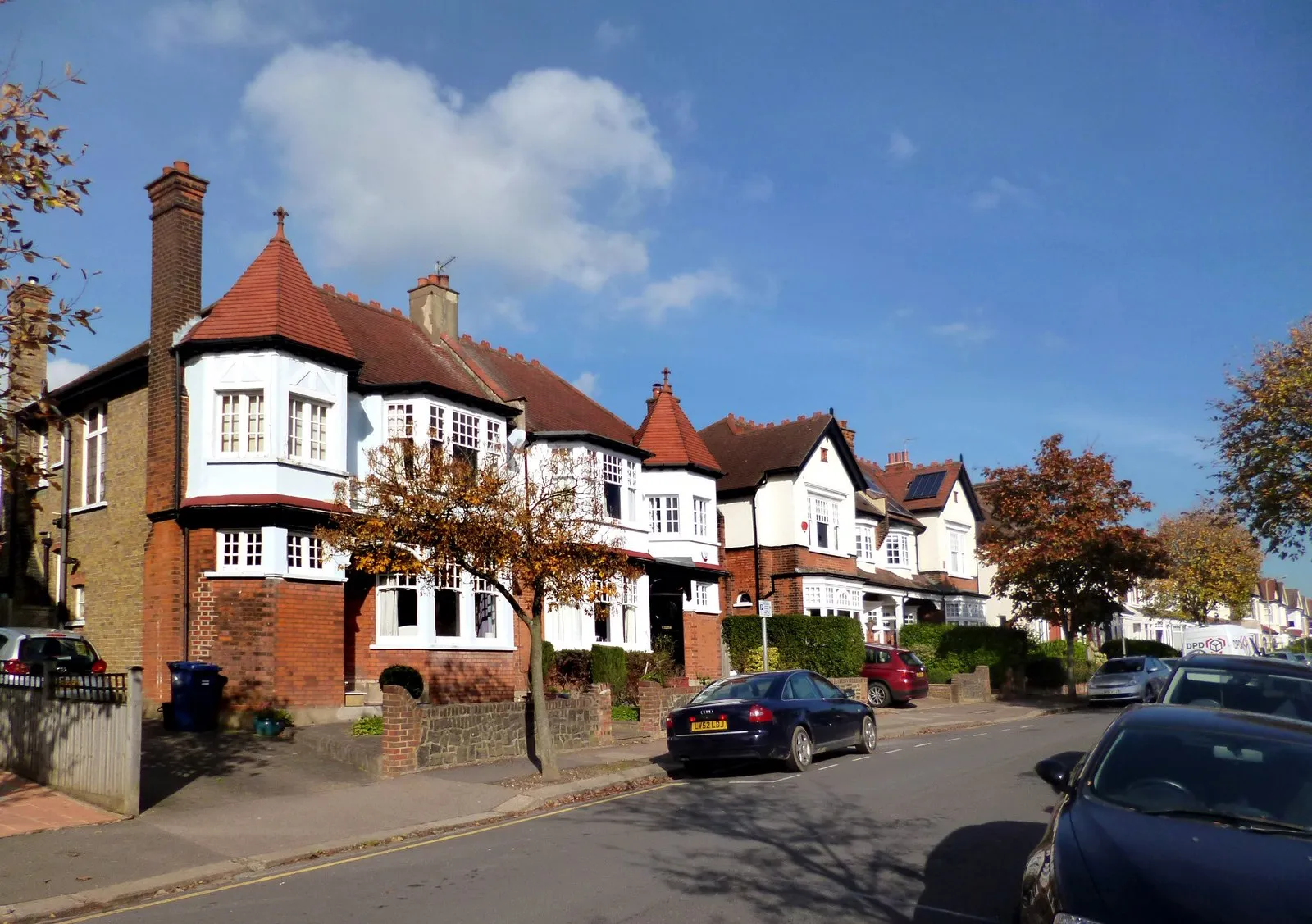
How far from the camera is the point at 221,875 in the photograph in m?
9.91

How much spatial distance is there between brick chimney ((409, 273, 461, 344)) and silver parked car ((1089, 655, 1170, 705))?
21636 mm

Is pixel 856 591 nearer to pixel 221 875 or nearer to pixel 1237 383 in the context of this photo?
pixel 1237 383

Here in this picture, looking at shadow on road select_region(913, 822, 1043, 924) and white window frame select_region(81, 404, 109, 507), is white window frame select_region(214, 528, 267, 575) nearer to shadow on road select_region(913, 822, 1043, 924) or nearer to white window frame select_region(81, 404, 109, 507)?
white window frame select_region(81, 404, 109, 507)

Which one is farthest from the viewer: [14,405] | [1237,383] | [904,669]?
[904,669]

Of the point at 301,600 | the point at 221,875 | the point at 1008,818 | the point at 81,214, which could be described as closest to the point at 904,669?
the point at 301,600

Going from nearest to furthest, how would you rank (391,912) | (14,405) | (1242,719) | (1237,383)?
(1242,719)
(391,912)
(14,405)
(1237,383)

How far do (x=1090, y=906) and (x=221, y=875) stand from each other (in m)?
7.93

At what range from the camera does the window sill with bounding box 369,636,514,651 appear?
22.1m

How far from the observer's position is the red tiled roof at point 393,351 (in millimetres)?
23672

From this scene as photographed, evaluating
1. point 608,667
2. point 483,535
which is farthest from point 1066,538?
point 483,535

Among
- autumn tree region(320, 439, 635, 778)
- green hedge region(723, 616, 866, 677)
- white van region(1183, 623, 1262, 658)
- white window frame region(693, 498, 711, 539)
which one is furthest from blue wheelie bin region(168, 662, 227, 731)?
white van region(1183, 623, 1262, 658)

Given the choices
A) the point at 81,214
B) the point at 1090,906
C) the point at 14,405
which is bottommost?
the point at 1090,906

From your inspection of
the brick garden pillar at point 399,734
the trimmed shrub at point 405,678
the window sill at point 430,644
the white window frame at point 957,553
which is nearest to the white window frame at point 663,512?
the window sill at point 430,644

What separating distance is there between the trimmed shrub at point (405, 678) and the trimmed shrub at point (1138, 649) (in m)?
43.6
